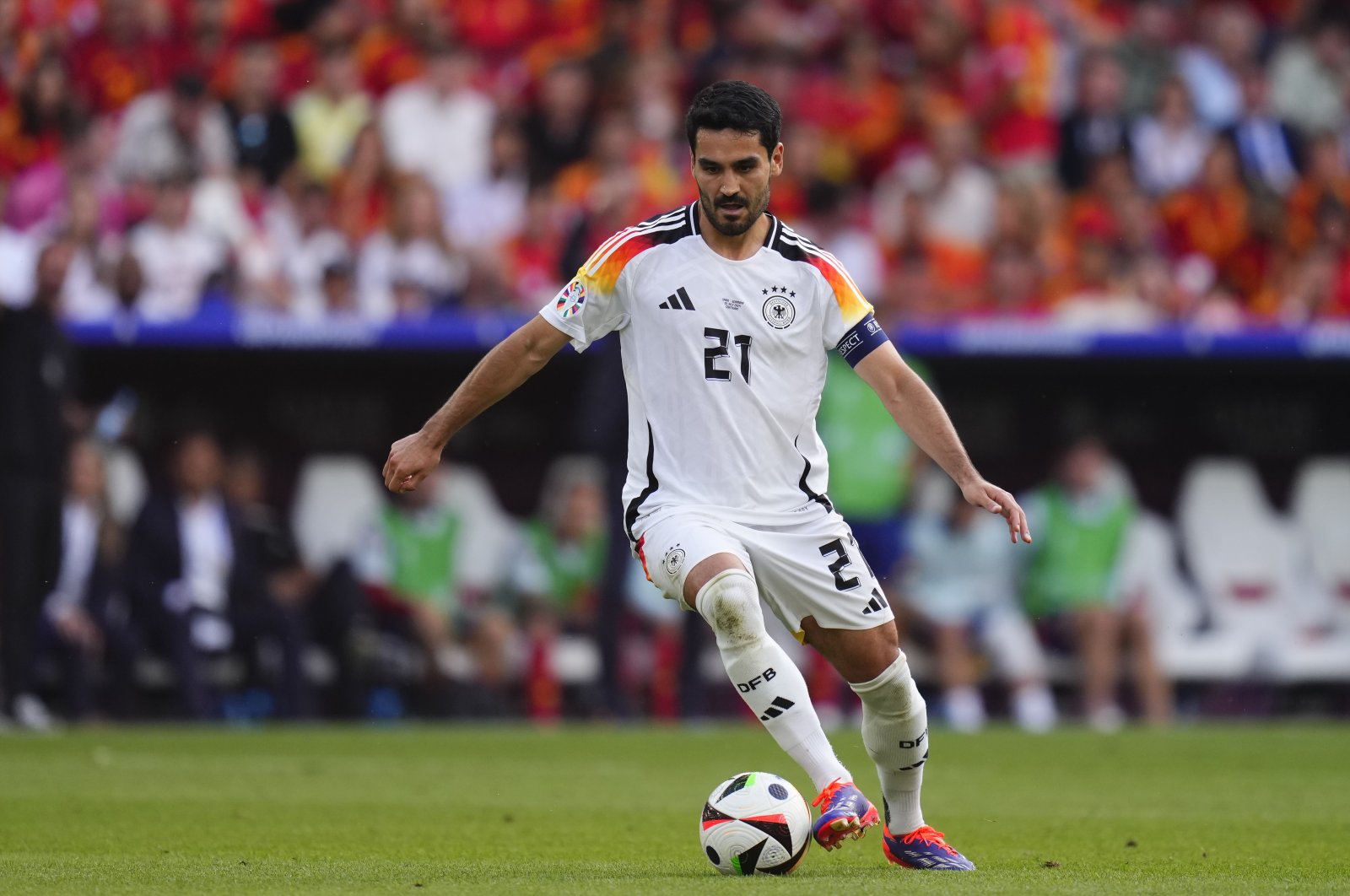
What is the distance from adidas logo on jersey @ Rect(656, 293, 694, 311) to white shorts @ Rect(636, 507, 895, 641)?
56 cm

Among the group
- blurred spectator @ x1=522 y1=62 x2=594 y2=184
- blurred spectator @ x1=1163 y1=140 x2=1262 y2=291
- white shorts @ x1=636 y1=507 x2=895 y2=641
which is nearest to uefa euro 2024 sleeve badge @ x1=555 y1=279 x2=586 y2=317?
white shorts @ x1=636 y1=507 x2=895 y2=641

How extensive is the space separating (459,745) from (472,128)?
17.7ft

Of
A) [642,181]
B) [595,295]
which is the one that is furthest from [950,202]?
[595,295]

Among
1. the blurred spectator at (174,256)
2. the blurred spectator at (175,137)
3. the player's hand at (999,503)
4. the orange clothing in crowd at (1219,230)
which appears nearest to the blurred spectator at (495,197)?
the blurred spectator at (175,137)

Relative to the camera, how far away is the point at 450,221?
1445 cm

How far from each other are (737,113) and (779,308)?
0.55 metres

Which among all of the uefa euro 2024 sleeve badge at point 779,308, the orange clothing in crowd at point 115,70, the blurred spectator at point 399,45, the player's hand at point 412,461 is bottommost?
the player's hand at point 412,461

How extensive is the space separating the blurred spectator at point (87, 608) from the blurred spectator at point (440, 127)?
3.31 m

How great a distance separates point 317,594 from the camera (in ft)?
42.9

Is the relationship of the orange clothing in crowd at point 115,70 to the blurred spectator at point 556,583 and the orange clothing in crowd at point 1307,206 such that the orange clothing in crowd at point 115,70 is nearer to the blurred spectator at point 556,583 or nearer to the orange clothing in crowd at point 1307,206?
the blurred spectator at point 556,583

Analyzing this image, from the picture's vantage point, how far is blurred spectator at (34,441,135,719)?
12.3 metres

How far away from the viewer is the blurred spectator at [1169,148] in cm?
1570

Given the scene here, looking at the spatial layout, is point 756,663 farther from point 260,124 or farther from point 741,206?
point 260,124

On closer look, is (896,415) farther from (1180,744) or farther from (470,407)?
(1180,744)
